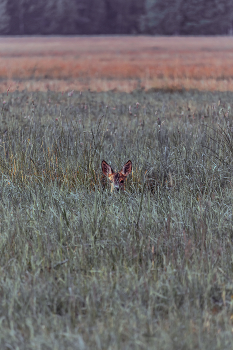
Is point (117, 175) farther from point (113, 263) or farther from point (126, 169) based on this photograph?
point (113, 263)

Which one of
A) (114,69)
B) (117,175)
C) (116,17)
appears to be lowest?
(114,69)

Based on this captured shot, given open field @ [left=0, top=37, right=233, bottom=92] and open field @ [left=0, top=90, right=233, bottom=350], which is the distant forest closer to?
open field @ [left=0, top=37, right=233, bottom=92]

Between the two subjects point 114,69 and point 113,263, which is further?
point 114,69

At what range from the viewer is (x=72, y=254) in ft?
11.2

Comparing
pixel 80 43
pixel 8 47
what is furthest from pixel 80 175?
pixel 80 43

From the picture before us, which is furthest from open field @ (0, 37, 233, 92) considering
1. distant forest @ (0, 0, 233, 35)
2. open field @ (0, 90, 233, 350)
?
distant forest @ (0, 0, 233, 35)

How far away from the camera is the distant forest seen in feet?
187

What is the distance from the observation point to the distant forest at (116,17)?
57.0 m

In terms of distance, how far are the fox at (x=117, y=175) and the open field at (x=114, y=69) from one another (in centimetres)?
379

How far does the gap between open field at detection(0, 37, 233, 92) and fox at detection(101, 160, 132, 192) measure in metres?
3.79

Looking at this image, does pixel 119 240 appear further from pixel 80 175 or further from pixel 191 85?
pixel 191 85

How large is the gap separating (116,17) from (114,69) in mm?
37298

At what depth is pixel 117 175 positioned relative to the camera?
477 centimetres

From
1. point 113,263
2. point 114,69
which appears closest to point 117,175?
point 113,263
